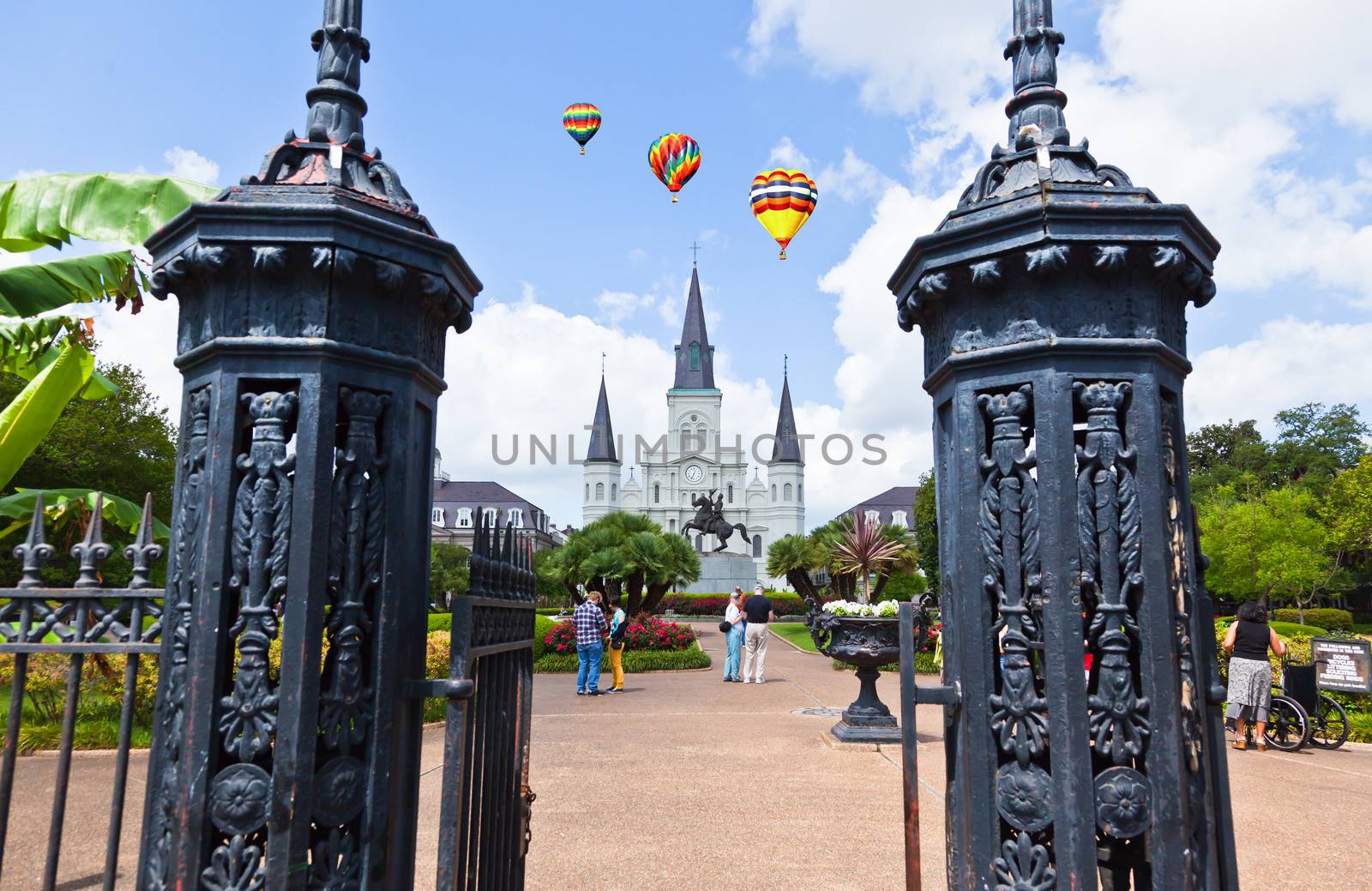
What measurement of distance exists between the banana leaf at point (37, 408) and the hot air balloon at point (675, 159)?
27.2 meters

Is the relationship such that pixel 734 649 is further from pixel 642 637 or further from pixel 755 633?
pixel 642 637

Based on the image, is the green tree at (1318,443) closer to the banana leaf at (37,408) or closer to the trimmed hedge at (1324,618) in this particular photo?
the trimmed hedge at (1324,618)

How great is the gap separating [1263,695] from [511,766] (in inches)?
367

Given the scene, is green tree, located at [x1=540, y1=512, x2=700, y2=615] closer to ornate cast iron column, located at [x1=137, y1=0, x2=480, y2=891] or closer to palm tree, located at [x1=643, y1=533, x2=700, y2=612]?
palm tree, located at [x1=643, y1=533, x2=700, y2=612]

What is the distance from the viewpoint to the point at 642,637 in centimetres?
1977

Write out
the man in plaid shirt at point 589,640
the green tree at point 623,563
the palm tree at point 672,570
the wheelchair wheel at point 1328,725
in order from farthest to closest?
the palm tree at point 672,570 → the green tree at point 623,563 → the man in plaid shirt at point 589,640 → the wheelchair wheel at point 1328,725

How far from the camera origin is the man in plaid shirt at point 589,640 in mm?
13570

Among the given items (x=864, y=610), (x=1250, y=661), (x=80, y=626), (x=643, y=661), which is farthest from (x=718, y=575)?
(x=80, y=626)

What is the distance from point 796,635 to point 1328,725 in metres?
21.8

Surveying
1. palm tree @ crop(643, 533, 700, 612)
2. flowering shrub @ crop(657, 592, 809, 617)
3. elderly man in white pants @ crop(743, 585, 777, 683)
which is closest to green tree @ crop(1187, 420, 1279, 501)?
flowering shrub @ crop(657, 592, 809, 617)

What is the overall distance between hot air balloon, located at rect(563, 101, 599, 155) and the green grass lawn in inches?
730

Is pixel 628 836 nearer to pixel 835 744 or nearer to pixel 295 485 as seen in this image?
pixel 835 744

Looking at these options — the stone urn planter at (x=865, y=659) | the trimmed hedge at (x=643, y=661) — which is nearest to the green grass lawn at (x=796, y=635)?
the trimmed hedge at (x=643, y=661)

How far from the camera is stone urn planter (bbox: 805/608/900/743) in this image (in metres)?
9.75
